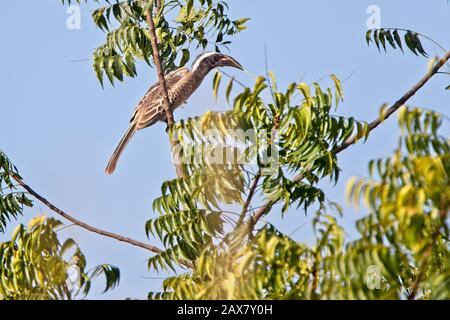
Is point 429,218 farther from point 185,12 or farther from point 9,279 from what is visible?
point 185,12

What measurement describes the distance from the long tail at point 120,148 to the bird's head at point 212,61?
96cm

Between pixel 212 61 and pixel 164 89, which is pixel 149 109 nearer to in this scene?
pixel 212 61

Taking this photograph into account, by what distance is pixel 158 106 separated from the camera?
32.4ft

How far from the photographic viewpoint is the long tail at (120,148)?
9789 millimetres

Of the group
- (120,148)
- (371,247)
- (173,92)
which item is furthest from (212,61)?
(371,247)

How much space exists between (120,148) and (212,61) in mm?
1407

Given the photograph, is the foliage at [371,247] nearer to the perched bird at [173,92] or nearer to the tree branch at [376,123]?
the tree branch at [376,123]

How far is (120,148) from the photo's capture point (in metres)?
9.88

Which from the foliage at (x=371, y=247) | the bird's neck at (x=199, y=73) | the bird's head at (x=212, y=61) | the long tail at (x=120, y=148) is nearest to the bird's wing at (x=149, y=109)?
the long tail at (x=120, y=148)

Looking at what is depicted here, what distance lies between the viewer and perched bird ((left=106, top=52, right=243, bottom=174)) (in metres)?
9.89

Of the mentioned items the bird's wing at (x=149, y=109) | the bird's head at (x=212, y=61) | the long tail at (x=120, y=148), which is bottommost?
the long tail at (x=120, y=148)
